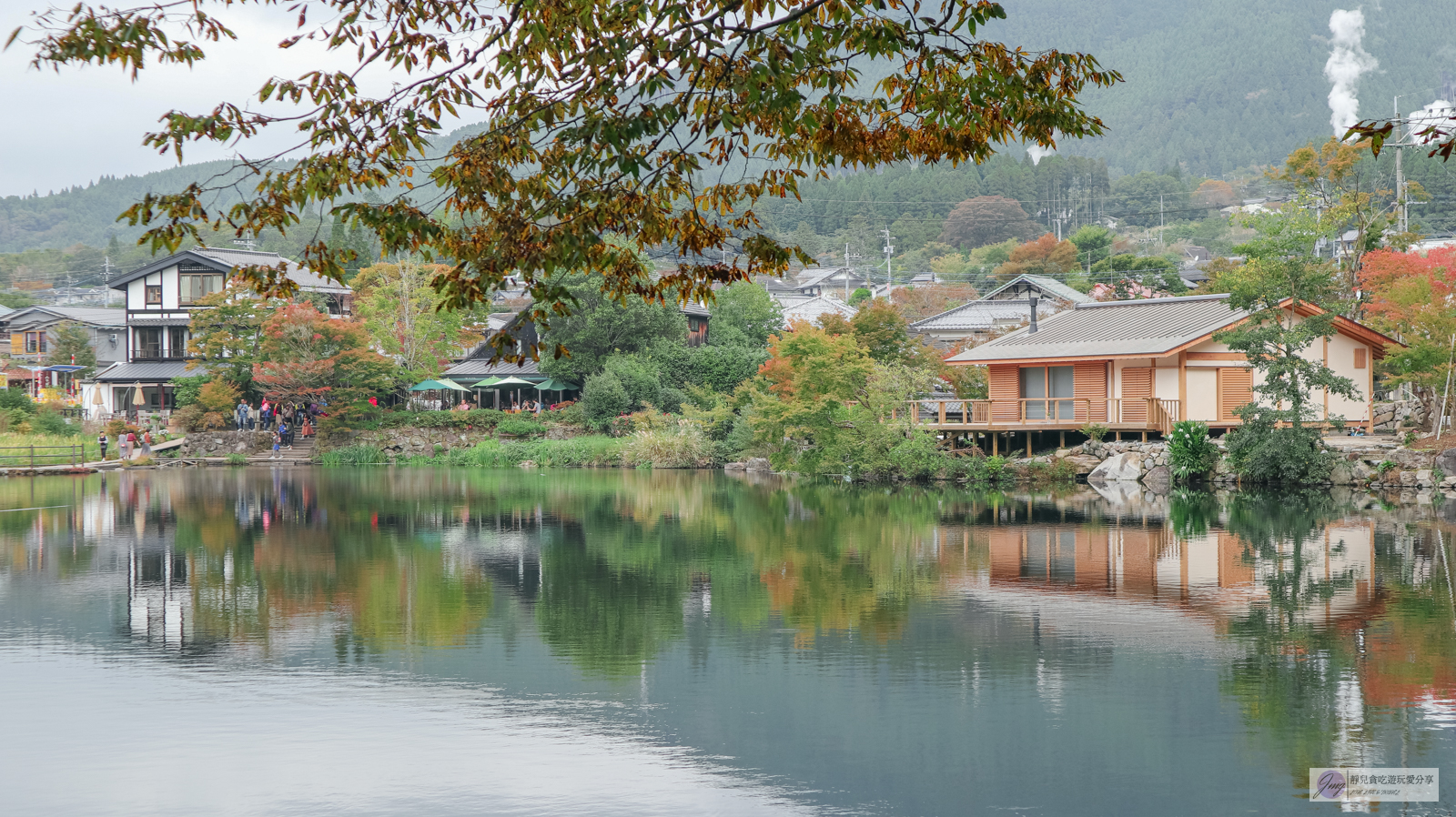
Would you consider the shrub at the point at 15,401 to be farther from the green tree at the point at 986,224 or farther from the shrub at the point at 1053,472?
the green tree at the point at 986,224

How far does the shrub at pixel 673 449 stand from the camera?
41.9 meters

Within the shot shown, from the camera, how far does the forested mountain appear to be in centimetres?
11938

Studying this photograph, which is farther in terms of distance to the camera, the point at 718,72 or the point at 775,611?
the point at 775,611

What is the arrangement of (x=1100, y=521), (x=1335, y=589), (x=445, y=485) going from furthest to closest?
(x=445, y=485)
(x=1100, y=521)
(x=1335, y=589)

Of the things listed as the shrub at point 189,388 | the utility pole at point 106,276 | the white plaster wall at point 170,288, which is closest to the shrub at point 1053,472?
the shrub at point 189,388

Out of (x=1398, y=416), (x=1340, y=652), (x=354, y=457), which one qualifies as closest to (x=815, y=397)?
(x=1398, y=416)

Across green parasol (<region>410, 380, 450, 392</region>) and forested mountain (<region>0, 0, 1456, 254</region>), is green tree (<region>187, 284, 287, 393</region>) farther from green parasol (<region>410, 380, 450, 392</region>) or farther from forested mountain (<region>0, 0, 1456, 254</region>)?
forested mountain (<region>0, 0, 1456, 254</region>)

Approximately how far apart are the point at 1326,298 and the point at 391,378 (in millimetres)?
34285

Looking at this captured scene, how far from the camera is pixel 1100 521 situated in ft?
71.9

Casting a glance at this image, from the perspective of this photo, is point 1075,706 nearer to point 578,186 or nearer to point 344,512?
point 578,186

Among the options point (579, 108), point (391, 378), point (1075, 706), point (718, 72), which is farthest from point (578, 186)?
point (391, 378)

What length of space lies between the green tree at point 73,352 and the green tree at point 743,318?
32.0 meters

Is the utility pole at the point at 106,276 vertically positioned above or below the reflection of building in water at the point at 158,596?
above

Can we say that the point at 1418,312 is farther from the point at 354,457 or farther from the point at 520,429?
the point at 354,457
